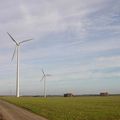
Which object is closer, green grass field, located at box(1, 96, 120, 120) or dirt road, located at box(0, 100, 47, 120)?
dirt road, located at box(0, 100, 47, 120)

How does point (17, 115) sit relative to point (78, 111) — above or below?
below

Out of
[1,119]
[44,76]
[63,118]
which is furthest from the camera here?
[44,76]

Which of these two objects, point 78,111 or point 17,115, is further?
point 78,111

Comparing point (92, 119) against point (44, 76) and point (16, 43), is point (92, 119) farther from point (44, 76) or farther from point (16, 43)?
point (44, 76)

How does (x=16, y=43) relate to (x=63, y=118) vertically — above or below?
above

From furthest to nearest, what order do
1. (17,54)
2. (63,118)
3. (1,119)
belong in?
(17,54), (63,118), (1,119)

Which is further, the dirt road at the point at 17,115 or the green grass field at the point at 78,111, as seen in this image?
the green grass field at the point at 78,111

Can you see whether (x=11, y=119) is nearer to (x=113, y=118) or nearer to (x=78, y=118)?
(x=78, y=118)

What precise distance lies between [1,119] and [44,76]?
454 ft

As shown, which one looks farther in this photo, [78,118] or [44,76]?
[44,76]

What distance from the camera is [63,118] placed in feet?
113

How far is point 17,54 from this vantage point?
115m

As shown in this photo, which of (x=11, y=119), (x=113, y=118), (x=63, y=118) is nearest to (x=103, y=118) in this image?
(x=113, y=118)

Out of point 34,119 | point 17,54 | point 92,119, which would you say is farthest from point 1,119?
point 17,54
